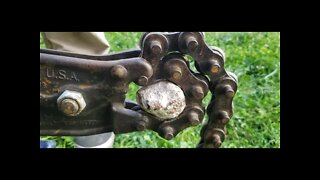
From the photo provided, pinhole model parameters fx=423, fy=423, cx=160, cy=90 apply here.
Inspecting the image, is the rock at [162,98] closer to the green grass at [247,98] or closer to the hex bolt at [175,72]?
the hex bolt at [175,72]

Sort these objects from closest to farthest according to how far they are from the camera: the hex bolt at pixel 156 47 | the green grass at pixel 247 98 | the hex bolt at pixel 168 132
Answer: the hex bolt at pixel 156 47
the hex bolt at pixel 168 132
the green grass at pixel 247 98

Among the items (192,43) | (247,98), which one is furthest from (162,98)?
Answer: (247,98)

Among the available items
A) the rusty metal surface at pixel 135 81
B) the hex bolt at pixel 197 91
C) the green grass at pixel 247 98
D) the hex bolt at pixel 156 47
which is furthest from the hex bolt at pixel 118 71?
the green grass at pixel 247 98

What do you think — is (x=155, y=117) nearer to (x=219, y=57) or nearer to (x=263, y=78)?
(x=219, y=57)

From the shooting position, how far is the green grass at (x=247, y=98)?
90.4 inches

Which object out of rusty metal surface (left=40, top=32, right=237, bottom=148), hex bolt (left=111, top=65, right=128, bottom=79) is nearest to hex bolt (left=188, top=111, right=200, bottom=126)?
rusty metal surface (left=40, top=32, right=237, bottom=148)

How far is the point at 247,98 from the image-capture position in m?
2.76

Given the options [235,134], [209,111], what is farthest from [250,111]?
[209,111]

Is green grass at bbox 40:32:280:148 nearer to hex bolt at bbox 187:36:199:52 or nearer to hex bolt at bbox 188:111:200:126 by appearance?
hex bolt at bbox 188:111:200:126

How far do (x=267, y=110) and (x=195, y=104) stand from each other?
4.73 ft

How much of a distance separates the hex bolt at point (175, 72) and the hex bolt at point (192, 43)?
69 mm

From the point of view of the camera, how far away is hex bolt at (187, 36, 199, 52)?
124 centimetres

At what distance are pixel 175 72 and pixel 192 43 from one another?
0.10 meters

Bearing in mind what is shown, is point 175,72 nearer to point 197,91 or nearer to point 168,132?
point 197,91
